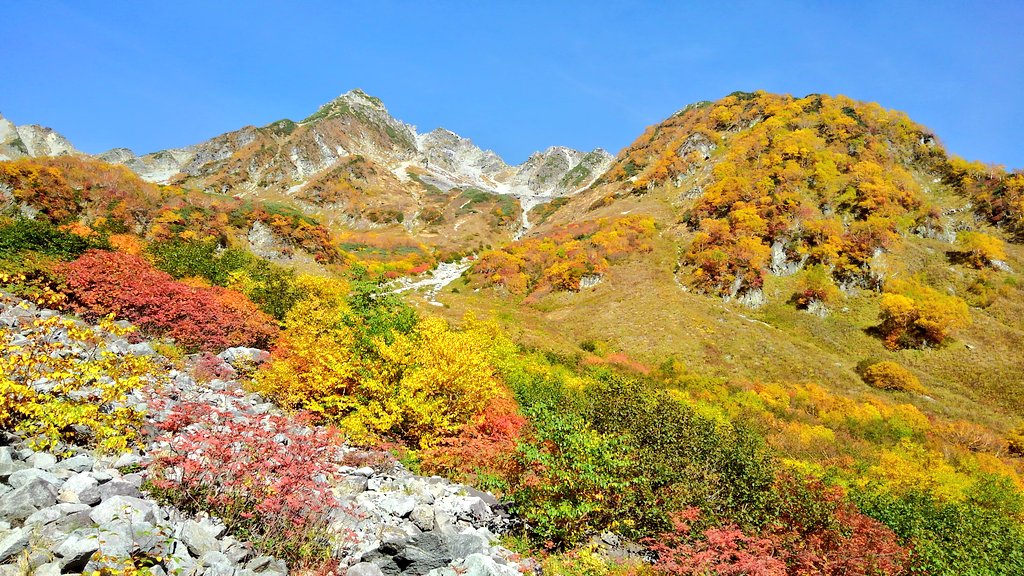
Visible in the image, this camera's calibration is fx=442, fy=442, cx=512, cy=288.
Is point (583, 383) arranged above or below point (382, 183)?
below

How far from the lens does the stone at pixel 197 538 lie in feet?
17.6

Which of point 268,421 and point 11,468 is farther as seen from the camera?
point 268,421

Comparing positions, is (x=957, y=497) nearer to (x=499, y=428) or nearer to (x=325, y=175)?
(x=499, y=428)

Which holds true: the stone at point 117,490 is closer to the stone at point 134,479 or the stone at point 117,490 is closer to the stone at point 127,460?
the stone at point 134,479

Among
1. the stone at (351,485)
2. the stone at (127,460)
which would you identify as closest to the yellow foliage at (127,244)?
the stone at (127,460)

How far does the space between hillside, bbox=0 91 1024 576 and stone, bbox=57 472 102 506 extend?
0.98m

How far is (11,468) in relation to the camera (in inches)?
214

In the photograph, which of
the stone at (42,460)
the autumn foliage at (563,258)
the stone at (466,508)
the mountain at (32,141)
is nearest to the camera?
the stone at (42,460)

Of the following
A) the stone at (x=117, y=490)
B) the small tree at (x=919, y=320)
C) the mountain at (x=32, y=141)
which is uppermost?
the mountain at (x=32, y=141)

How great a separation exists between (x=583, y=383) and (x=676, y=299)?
24.5 metres

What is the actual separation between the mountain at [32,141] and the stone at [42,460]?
15288cm

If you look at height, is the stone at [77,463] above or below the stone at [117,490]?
above

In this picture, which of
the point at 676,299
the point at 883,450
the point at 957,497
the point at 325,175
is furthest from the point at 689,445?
the point at 325,175

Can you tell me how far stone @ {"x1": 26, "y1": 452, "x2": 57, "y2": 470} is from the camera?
18.9 ft
